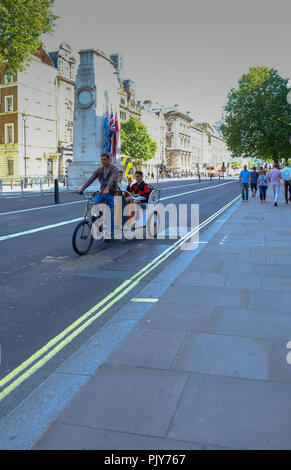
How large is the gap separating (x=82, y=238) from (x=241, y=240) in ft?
10.7

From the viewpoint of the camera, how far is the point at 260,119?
4872 centimetres

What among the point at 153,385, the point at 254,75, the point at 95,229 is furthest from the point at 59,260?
the point at 254,75

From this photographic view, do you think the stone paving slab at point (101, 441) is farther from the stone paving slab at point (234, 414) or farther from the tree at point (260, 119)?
the tree at point (260, 119)

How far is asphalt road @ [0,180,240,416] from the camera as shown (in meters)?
→ 3.65

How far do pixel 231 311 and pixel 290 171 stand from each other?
15.7 m

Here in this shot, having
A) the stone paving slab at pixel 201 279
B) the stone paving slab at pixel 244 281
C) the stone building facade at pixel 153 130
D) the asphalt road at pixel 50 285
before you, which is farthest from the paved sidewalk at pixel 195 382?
the stone building facade at pixel 153 130

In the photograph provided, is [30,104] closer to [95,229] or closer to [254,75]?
[254,75]

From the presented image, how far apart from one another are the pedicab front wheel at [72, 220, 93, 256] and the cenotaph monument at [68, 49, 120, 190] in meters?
28.1

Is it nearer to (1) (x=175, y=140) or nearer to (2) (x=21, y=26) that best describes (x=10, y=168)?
A: (2) (x=21, y=26)

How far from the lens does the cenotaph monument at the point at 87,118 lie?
3609cm

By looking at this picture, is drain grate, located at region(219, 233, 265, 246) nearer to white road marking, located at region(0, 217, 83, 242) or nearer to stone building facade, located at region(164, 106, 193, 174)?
white road marking, located at region(0, 217, 83, 242)

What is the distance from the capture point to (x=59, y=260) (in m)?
7.34

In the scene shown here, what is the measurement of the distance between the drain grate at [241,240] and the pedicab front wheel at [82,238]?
2565 millimetres

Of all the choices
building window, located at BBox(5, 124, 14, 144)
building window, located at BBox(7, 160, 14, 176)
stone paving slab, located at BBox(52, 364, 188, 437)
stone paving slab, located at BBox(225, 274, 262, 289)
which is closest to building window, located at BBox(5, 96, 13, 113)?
building window, located at BBox(5, 124, 14, 144)
